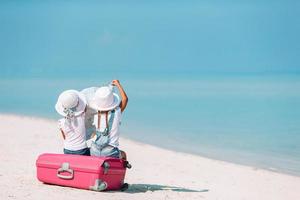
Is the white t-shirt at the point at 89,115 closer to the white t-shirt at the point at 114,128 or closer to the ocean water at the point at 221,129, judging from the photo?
the white t-shirt at the point at 114,128

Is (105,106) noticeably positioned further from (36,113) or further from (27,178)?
(36,113)

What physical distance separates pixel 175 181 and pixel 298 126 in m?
12.8

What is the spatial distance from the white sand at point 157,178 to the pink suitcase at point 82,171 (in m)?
0.09

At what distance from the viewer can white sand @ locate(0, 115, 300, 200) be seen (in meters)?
7.44

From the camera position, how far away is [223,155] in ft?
46.1

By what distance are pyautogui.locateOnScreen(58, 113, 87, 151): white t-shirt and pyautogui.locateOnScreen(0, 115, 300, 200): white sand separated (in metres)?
0.56

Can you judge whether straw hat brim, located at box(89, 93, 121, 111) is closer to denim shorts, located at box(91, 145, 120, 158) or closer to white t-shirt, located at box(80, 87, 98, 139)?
white t-shirt, located at box(80, 87, 98, 139)

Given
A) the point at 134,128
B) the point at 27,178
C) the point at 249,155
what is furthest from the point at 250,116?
the point at 27,178

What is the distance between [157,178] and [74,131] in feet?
7.46

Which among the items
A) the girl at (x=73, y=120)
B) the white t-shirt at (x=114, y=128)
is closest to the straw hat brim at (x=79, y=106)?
the girl at (x=73, y=120)

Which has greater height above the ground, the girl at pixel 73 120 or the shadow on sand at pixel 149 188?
the girl at pixel 73 120

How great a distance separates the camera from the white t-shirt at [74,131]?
7.73 m

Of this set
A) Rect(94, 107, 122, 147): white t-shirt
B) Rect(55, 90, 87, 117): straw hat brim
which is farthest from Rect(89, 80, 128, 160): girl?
Rect(55, 90, 87, 117): straw hat brim

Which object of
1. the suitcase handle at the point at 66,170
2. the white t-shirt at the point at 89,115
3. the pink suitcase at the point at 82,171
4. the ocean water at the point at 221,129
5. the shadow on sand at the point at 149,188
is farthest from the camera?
the ocean water at the point at 221,129
